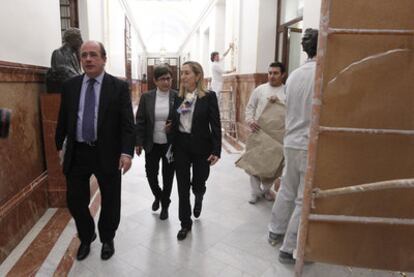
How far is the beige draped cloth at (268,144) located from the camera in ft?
10.3

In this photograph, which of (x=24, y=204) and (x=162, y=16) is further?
(x=162, y=16)

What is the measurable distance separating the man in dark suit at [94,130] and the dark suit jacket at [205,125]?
540 millimetres

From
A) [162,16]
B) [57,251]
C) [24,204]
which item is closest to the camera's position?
[57,251]

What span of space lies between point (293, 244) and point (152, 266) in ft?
3.30

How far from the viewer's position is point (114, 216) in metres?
2.39

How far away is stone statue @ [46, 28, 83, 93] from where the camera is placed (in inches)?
120

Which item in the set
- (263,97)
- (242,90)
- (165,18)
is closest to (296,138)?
(263,97)

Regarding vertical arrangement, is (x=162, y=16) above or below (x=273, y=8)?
above

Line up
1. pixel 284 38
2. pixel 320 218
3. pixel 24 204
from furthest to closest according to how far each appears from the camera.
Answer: pixel 284 38
pixel 24 204
pixel 320 218

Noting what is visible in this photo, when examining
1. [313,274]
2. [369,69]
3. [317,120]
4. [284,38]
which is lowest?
[313,274]

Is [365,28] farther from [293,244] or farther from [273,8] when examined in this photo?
[273,8]

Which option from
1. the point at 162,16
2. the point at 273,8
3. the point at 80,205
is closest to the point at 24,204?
the point at 80,205

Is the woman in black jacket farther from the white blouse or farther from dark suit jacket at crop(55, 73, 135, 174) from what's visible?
dark suit jacket at crop(55, 73, 135, 174)

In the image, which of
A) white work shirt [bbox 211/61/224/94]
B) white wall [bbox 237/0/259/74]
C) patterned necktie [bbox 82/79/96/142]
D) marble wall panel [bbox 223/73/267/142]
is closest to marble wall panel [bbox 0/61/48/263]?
patterned necktie [bbox 82/79/96/142]
